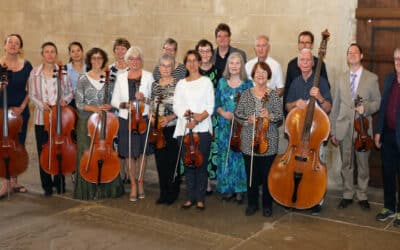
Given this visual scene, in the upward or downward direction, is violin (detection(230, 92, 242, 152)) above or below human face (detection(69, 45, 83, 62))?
below

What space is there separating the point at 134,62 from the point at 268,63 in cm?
139

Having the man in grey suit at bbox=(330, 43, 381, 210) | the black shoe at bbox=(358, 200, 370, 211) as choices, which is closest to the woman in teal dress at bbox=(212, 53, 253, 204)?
the man in grey suit at bbox=(330, 43, 381, 210)

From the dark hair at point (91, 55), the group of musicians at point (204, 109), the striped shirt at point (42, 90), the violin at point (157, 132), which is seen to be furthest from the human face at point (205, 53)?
the striped shirt at point (42, 90)

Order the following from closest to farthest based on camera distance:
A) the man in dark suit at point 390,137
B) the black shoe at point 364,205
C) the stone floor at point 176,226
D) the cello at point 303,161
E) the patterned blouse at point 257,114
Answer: the stone floor at point 176,226 → the cello at point 303,161 → the man in dark suit at point 390,137 → the patterned blouse at point 257,114 → the black shoe at point 364,205

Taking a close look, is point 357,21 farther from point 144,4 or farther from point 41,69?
point 41,69

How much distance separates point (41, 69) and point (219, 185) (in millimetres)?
2196

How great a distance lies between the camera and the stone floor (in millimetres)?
4867

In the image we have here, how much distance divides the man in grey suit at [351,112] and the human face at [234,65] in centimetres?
101

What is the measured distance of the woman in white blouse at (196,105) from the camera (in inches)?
219

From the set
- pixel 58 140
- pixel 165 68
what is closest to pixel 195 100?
pixel 165 68

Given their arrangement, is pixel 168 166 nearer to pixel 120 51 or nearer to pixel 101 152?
pixel 101 152

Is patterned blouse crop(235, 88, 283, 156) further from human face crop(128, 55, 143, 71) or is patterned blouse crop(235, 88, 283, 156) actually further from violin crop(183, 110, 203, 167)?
human face crop(128, 55, 143, 71)

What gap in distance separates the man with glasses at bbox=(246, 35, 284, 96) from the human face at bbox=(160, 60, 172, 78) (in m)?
0.88

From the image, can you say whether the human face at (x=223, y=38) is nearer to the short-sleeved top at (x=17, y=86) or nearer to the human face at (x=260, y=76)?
the human face at (x=260, y=76)
